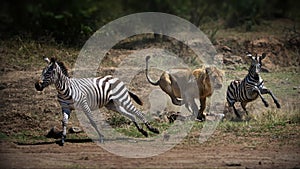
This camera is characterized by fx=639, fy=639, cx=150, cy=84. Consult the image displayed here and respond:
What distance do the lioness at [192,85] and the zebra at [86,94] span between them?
190cm

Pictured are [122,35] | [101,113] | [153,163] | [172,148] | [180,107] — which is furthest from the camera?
[122,35]

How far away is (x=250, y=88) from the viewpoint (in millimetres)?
14539

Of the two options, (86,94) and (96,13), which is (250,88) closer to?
(86,94)

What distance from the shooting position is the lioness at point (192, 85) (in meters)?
14.9

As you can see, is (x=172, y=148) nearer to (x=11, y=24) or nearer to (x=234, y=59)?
(x=234, y=59)

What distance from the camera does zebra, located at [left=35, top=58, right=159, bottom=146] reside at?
40.6ft

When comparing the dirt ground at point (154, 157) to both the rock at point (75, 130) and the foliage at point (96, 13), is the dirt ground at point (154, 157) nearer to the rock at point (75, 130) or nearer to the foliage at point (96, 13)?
the rock at point (75, 130)

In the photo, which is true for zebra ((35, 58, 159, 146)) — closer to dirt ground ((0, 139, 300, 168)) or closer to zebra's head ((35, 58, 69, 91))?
zebra's head ((35, 58, 69, 91))

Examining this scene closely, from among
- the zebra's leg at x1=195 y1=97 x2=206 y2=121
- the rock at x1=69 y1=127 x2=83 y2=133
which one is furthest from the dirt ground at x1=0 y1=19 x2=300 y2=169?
the zebra's leg at x1=195 y1=97 x2=206 y2=121

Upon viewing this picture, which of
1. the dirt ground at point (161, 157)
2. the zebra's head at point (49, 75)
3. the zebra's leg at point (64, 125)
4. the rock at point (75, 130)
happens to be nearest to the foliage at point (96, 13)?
the rock at point (75, 130)

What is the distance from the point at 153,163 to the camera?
1041 cm

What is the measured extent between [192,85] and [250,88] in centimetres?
138

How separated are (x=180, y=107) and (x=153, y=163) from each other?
5644 millimetres

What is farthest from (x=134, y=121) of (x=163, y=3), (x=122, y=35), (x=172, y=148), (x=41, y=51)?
(x=163, y=3)
